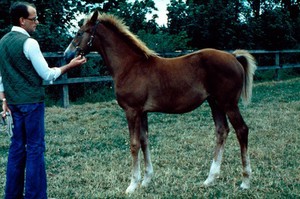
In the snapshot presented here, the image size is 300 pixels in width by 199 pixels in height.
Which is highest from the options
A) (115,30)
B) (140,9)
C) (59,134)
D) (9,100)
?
(140,9)

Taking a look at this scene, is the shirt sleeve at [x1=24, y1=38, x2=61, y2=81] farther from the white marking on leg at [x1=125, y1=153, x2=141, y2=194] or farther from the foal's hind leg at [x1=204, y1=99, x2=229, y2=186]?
the foal's hind leg at [x1=204, y1=99, x2=229, y2=186]

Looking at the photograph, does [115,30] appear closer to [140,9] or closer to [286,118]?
[286,118]

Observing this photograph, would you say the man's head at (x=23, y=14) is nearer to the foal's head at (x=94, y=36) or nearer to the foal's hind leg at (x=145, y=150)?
the foal's head at (x=94, y=36)

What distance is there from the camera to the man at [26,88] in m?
3.81

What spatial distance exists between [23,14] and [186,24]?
16.4 metres

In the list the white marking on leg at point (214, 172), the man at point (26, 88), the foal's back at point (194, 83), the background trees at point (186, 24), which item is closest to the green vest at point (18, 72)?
the man at point (26, 88)

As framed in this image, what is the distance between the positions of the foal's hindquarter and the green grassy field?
1.14 feet

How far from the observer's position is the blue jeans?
3906mm

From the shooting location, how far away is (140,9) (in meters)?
17.3

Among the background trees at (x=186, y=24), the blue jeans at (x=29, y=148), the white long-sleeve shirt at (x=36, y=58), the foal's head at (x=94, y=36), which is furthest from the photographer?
the background trees at (x=186, y=24)

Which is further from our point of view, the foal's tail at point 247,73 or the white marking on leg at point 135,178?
the foal's tail at point 247,73

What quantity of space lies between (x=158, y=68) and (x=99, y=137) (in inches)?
128

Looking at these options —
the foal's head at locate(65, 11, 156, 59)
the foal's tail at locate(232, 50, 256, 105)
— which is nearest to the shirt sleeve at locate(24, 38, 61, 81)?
the foal's head at locate(65, 11, 156, 59)

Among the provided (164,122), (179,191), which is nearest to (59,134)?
(164,122)
